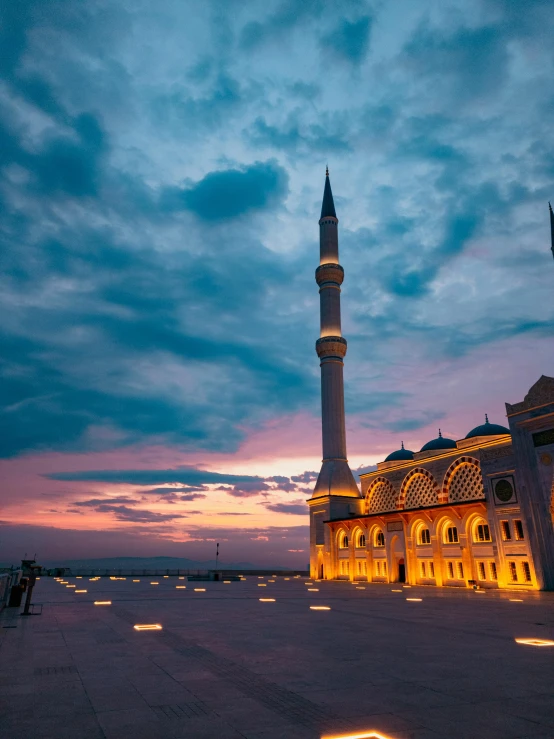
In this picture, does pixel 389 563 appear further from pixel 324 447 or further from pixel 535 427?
pixel 535 427

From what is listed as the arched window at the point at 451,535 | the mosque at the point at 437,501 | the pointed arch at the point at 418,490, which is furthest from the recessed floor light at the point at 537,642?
the pointed arch at the point at 418,490

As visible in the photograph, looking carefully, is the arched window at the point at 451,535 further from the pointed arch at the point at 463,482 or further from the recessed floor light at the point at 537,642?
the recessed floor light at the point at 537,642

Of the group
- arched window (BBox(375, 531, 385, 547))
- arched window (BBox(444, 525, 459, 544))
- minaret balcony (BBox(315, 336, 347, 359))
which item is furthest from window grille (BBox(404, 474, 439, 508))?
minaret balcony (BBox(315, 336, 347, 359))

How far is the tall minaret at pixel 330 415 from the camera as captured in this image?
174 ft

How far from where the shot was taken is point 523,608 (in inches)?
756

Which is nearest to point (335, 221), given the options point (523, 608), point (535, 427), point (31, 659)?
point (535, 427)

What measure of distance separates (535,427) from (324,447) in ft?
86.1

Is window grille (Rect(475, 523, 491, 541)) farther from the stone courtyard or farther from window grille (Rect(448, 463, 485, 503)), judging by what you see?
the stone courtyard

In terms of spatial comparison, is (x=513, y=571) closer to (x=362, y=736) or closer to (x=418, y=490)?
(x=418, y=490)

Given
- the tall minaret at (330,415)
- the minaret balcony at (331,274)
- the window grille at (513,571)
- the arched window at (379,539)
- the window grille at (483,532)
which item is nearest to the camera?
the window grille at (513,571)

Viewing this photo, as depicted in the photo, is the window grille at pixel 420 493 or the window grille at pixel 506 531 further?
the window grille at pixel 420 493

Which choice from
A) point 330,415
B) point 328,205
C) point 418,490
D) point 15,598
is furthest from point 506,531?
point 328,205

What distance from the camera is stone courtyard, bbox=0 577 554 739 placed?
5438 mm

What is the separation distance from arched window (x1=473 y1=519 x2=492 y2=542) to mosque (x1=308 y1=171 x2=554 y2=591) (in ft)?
0.23
